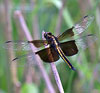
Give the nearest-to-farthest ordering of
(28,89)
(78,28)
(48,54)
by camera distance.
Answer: (48,54) → (78,28) → (28,89)

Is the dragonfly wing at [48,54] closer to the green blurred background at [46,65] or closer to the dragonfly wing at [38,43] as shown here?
the dragonfly wing at [38,43]

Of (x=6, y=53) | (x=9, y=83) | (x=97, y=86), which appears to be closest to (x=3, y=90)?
(x=9, y=83)

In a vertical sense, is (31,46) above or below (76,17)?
below

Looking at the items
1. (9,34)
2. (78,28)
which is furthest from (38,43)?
(9,34)

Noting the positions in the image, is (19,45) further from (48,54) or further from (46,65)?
(46,65)

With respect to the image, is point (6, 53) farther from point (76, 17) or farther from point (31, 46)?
point (76, 17)

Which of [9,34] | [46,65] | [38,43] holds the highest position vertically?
[9,34]
